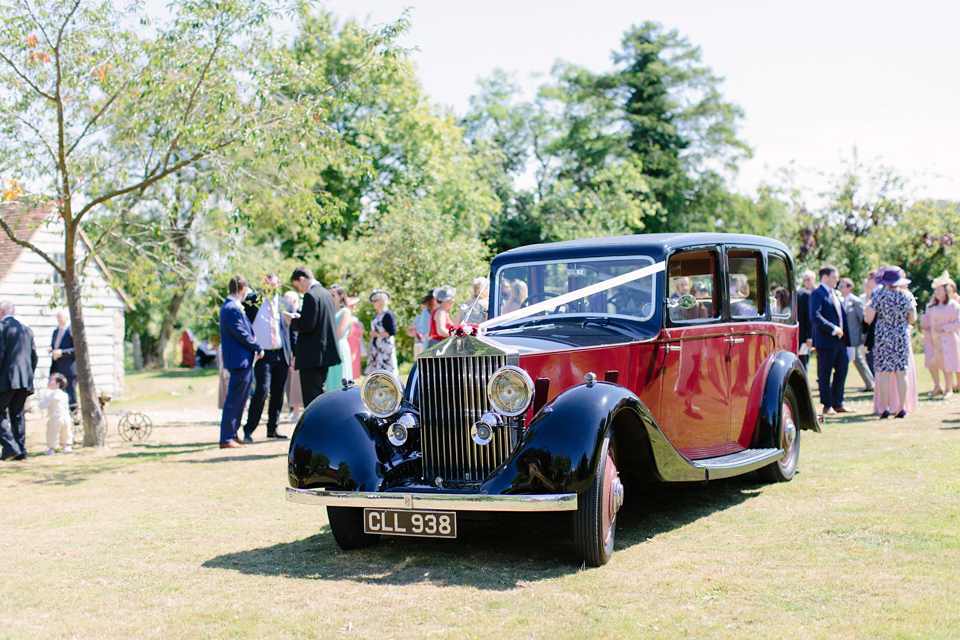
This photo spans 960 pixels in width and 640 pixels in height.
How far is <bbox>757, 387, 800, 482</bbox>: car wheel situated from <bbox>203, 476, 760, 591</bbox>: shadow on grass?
0.55m

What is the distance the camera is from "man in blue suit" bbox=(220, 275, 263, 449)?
10.1m

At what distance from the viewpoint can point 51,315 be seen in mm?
20703

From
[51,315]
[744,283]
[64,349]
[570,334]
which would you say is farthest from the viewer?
[51,315]

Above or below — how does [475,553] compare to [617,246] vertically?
below

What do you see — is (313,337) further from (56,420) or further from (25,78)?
(25,78)

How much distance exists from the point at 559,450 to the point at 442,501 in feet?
2.29

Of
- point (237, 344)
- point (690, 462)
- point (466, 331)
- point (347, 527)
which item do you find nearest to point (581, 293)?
point (466, 331)

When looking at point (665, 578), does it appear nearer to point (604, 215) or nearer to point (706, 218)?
point (604, 215)

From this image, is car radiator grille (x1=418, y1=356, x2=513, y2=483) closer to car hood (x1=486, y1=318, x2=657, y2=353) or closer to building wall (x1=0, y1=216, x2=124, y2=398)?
car hood (x1=486, y1=318, x2=657, y2=353)

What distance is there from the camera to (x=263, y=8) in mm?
10492

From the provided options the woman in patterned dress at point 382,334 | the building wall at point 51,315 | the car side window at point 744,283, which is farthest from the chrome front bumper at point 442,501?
the building wall at point 51,315


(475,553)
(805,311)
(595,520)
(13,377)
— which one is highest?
(805,311)

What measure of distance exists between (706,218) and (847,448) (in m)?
36.3

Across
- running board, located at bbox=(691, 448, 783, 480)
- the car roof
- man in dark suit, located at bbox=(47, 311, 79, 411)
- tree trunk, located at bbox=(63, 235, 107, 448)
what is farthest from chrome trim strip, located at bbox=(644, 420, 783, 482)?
man in dark suit, located at bbox=(47, 311, 79, 411)
